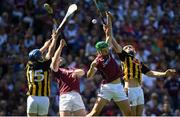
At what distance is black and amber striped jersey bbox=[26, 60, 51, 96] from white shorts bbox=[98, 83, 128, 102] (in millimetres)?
1372

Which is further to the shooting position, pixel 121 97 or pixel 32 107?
pixel 121 97

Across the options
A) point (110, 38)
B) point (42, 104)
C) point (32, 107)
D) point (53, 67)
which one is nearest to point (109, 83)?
point (110, 38)

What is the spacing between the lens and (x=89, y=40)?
2242 centimetres

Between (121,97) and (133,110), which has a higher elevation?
(121,97)

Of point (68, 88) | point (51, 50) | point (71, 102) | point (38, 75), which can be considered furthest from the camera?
point (68, 88)

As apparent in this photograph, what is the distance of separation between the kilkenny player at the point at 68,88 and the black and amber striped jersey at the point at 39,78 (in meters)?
0.43

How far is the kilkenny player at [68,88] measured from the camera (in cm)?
1622

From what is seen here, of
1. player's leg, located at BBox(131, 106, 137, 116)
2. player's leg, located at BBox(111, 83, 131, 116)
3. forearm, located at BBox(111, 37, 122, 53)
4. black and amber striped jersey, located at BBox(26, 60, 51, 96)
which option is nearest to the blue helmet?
black and amber striped jersey, located at BBox(26, 60, 51, 96)

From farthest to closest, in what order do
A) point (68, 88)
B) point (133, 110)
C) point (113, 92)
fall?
point (133, 110) → point (113, 92) → point (68, 88)

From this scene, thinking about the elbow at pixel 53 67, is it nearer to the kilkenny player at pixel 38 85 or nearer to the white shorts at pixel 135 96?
the kilkenny player at pixel 38 85

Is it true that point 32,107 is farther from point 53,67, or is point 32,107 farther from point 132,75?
point 132,75

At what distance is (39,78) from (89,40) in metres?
6.79

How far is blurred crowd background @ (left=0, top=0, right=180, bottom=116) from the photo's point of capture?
21.0m

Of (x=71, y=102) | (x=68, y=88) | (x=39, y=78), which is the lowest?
(x=71, y=102)
